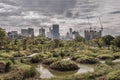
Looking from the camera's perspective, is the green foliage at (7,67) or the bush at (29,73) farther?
the green foliage at (7,67)

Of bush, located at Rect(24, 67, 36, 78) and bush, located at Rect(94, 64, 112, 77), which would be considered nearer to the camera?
bush, located at Rect(94, 64, 112, 77)

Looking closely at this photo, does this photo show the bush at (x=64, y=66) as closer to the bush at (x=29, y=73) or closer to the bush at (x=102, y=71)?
the bush at (x=102, y=71)

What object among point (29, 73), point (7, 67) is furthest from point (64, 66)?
point (29, 73)

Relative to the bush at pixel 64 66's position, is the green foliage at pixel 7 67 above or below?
above

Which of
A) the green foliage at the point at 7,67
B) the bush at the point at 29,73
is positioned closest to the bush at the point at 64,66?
the green foliage at the point at 7,67

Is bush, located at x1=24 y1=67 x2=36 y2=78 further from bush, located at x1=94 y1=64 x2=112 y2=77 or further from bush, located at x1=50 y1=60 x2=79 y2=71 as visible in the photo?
bush, located at x1=94 y1=64 x2=112 y2=77

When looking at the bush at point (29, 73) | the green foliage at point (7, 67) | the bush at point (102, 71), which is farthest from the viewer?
the green foliage at point (7, 67)

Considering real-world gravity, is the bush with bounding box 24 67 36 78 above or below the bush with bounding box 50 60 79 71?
above

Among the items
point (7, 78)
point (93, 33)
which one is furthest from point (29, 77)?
point (93, 33)

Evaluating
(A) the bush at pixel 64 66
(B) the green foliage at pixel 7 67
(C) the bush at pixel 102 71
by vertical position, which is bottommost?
(A) the bush at pixel 64 66

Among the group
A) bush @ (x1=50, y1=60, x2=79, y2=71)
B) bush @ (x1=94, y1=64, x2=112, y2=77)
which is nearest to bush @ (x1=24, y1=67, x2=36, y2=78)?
bush @ (x1=50, y1=60, x2=79, y2=71)

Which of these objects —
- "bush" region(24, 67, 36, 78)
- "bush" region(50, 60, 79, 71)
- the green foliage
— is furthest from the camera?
"bush" region(50, 60, 79, 71)
